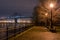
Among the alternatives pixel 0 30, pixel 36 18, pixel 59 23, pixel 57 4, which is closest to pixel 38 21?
pixel 36 18

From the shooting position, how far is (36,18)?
103 metres

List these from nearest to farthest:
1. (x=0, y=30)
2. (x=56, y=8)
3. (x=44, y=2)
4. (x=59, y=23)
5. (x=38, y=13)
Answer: (x=0, y=30) → (x=56, y=8) → (x=44, y=2) → (x=59, y=23) → (x=38, y=13)

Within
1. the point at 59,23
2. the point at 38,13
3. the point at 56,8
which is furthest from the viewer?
the point at 38,13

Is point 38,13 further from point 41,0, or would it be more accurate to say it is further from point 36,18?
point 41,0

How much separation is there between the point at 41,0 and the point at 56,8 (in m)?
17.5

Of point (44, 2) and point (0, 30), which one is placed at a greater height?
point (44, 2)

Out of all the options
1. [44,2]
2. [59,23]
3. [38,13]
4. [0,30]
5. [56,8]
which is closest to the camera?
[0,30]

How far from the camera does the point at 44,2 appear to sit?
86.0 m

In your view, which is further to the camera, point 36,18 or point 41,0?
point 36,18

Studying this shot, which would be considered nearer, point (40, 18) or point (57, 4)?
point (57, 4)

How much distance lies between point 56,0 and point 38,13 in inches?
960

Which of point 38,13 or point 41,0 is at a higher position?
point 41,0

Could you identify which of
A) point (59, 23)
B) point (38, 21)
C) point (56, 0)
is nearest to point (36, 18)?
point (38, 21)

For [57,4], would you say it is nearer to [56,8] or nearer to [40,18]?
[56,8]
